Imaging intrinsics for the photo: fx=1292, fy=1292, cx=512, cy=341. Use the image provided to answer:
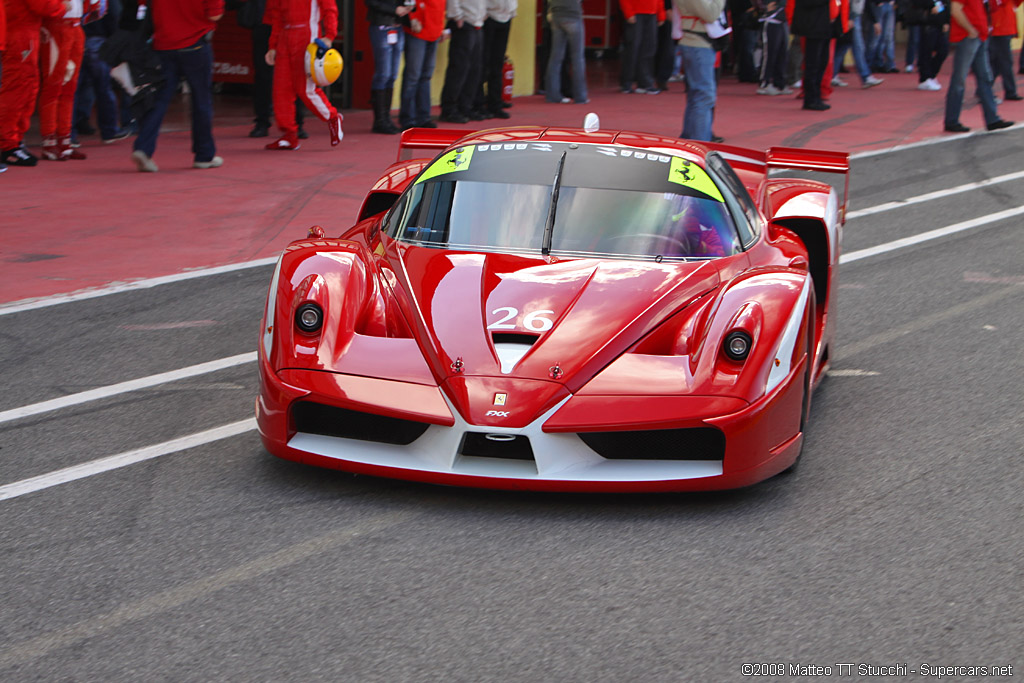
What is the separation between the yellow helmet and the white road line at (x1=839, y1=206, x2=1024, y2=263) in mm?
5439

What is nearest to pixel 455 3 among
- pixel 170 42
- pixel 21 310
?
pixel 170 42

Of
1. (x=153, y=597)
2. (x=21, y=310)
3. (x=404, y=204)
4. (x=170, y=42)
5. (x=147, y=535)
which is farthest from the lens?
(x=170, y=42)

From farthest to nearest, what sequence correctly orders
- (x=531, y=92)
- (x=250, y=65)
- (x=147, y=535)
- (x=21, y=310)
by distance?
(x=531, y=92) < (x=250, y=65) < (x=21, y=310) < (x=147, y=535)

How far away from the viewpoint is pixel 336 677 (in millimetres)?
3104

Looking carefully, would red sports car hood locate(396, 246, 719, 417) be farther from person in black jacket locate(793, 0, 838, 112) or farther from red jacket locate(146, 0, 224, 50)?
person in black jacket locate(793, 0, 838, 112)

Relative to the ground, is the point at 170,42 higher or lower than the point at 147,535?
higher

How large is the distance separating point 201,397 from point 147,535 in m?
1.61

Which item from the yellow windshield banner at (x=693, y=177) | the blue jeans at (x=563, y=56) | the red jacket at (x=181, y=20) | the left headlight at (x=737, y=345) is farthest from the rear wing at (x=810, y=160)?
the blue jeans at (x=563, y=56)

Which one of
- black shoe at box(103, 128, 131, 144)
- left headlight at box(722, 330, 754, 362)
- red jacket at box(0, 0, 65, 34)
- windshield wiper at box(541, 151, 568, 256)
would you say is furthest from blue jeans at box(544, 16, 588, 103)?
left headlight at box(722, 330, 754, 362)

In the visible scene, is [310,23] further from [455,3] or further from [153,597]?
[153,597]

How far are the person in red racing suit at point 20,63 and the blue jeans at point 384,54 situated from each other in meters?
3.45

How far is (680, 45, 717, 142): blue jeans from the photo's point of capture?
39.0 ft

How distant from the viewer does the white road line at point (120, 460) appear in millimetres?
4430

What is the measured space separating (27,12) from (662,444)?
26.8ft
